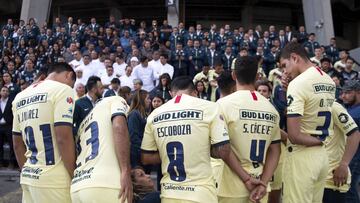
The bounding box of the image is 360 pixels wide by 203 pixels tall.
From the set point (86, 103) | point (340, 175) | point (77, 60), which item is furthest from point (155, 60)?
point (340, 175)

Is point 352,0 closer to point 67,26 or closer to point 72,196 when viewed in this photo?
point 67,26

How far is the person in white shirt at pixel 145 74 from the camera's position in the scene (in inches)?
550

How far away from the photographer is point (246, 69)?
4.22 meters

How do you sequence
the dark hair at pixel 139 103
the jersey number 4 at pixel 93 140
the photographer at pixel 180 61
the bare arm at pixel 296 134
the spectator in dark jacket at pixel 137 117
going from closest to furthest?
the jersey number 4 at pixel 93 140
the bare arm at pixel 296 134
the spectator in dark jacket at pixel 137 117
the dark hair at pixel 139 103
the photographer at pixel 180 61

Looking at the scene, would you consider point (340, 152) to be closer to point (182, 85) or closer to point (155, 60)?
point (182, 85)

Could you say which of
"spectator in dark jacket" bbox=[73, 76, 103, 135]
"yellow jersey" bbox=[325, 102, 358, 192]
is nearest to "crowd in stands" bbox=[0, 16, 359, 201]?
"spectator in dark jacket" bbox=[73, 76, 103, 135]

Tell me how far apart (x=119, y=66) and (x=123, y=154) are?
1108 cm

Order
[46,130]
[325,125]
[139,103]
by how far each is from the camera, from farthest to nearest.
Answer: [139,103]
[325,125]
[46,130]

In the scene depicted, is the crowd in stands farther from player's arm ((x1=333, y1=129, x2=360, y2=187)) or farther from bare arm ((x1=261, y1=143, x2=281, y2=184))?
bare arm ((x1=261, y1=143, x2=281, y2=184))

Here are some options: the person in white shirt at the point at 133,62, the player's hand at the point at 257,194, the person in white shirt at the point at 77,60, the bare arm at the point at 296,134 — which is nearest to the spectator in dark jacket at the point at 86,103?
the player's hand at the point at 257,194

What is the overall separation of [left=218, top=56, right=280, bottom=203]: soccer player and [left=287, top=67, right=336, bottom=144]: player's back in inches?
12.0

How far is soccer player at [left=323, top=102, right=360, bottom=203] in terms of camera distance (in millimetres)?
4965

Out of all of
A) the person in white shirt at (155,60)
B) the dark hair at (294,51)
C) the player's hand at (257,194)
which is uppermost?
the person in white shirt at (155,60)

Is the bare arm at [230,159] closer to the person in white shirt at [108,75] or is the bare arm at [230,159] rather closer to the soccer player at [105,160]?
the soccer player at [105,160]
